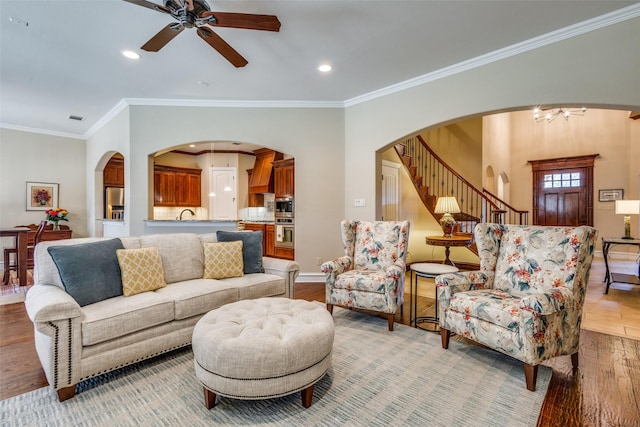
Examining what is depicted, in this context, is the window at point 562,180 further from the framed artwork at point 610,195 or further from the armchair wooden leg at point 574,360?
the armchair wooden leg at point 574,360

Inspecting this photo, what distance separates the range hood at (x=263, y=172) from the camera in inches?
298

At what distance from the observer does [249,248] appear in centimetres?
336

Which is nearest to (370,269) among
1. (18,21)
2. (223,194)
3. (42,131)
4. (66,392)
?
(66,392)

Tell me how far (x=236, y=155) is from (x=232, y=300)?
6.02 metres

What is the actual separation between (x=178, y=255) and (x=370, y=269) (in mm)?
2025

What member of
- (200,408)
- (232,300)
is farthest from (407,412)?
(232,300)

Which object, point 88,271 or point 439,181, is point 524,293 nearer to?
point 88,271

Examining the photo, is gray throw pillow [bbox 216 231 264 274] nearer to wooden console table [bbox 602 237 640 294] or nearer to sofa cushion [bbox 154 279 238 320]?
sofa cushion [bbox 154 279 238 320]

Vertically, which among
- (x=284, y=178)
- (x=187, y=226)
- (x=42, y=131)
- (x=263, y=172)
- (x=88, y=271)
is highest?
(x=42, y=131)

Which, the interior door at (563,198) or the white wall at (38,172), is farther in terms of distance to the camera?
the interior door at (563,198)

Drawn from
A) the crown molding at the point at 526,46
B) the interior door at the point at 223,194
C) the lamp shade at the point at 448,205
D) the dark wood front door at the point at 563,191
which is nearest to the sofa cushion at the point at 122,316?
the crown molding at the point at 526,46

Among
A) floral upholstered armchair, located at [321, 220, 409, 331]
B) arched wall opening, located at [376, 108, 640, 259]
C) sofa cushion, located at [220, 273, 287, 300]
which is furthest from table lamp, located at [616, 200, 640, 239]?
sofa cushion, located at [220, 273, 287, 300]

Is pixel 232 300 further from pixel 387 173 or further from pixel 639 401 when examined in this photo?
pixel 387 173

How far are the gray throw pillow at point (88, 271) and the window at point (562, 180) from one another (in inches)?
420
